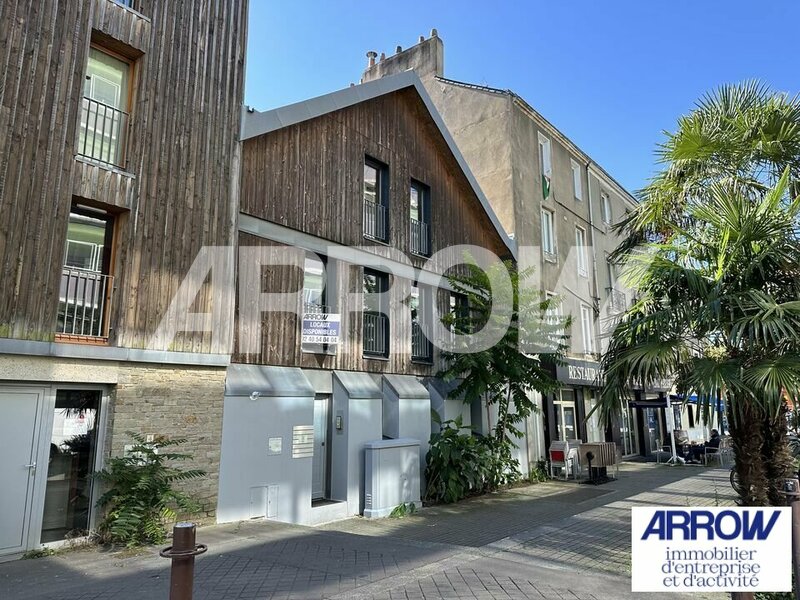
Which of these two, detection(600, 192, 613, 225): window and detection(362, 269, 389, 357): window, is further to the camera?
detection(600, 192, 613, 225): window

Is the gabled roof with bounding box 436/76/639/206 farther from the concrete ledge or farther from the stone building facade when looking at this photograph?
the concrete ledge

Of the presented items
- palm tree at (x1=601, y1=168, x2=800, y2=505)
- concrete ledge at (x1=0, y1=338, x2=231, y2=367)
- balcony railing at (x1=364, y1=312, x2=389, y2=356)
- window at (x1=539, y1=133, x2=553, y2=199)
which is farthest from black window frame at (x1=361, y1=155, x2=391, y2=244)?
window at (x1=539, y1=133, x2=553, y2=199)

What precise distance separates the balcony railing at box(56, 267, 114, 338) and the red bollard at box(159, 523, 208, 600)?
5.31 meters

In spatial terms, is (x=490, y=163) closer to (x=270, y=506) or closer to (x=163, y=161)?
(x=163, y=161)

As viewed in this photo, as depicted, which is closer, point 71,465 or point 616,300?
point 71,465

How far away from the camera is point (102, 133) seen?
8711mm

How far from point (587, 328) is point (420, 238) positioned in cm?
1025

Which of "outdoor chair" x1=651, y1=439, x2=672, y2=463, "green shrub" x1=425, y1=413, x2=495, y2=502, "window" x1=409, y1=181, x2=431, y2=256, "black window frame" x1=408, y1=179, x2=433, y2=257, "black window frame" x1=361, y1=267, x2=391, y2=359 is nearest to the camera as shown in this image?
"green shrub" x1=425, y1=413, x2=495, y2=502

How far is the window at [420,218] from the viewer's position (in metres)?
14.4

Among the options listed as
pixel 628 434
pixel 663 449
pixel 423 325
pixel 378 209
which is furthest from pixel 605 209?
pixel 378 209

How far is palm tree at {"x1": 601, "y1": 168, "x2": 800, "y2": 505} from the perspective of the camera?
19.8ft

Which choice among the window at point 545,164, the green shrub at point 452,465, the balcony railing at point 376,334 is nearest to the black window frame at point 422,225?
the balcony railing at point 376,334

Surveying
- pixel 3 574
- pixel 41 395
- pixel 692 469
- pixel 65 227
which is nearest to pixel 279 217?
pixel 65 227

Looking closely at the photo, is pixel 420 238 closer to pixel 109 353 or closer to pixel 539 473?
pixel 539 473
